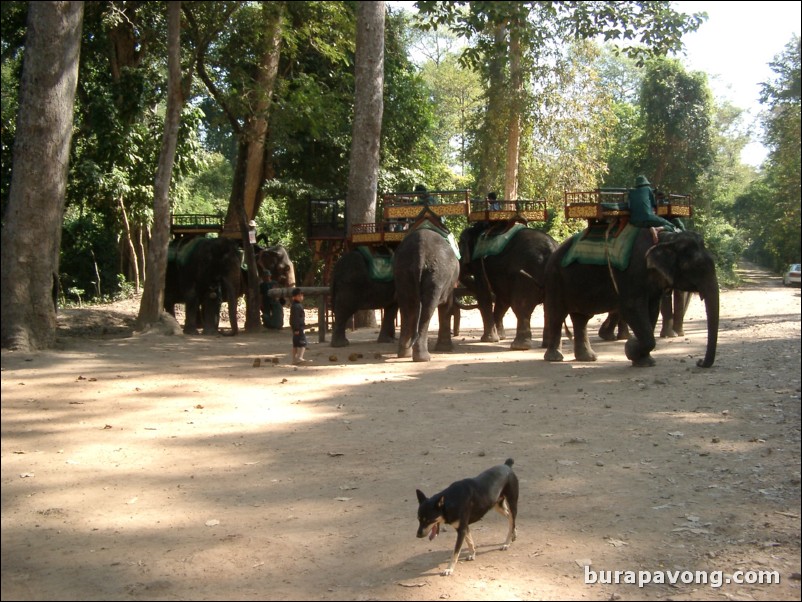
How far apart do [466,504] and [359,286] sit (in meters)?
11.1

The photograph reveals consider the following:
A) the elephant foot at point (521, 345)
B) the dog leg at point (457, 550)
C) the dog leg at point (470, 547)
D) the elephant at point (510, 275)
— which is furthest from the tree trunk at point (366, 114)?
the dog leg at point (457, 550)

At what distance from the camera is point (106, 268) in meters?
29.1

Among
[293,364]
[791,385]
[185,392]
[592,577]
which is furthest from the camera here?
[293,364]

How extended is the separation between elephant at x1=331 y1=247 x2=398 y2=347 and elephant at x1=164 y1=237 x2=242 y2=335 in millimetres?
3562

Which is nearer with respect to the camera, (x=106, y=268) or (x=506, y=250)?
(x=506, y=250)

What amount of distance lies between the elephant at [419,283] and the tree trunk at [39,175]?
5.21 metres

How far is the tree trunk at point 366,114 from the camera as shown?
63.1 ft

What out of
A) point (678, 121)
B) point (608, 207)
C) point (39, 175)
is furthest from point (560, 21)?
point (678, 121)

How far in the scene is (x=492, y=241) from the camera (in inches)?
667

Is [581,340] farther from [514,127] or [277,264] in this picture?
[514,127]

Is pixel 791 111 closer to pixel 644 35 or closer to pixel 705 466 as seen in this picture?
pixel 705 466

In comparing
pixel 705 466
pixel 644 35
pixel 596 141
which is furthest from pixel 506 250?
pixel 596 141

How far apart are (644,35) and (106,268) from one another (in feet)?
65.7

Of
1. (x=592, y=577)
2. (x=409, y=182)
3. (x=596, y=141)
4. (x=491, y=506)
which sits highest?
(x=596, y=141)
